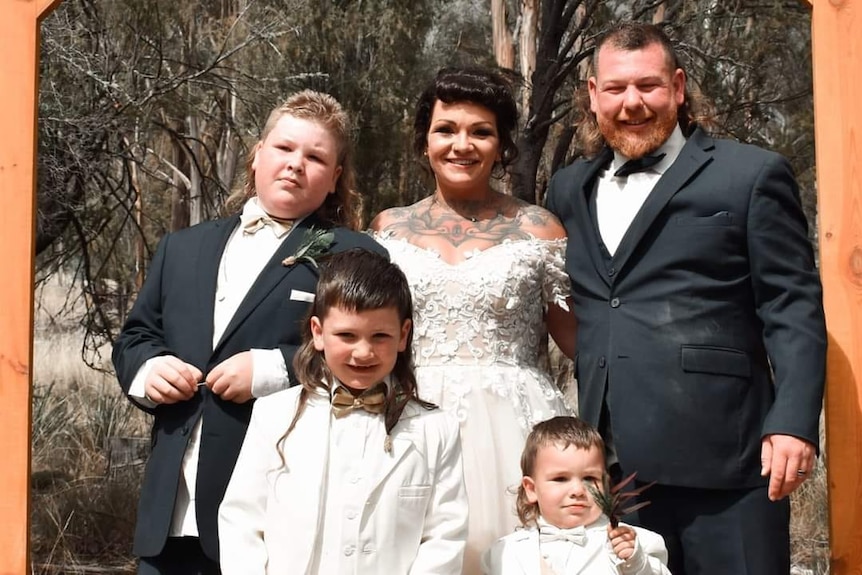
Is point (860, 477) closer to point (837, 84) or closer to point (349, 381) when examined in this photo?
point (837, 84)

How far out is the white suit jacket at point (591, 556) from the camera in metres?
3.11

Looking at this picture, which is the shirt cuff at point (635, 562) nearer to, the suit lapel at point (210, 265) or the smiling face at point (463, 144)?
the suit lapel at point (210, 265)

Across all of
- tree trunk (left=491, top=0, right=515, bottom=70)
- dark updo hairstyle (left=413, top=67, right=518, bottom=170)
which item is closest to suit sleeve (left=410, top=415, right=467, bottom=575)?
dark updo hairstyle (left=413, top=67, right=518, bottom=170)

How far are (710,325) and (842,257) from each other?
590mm

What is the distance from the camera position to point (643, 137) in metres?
3.74

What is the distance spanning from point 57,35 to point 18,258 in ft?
10.7

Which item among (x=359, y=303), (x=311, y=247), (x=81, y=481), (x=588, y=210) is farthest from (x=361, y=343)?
(x=81, y=481)

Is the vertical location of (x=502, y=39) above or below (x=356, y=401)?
above

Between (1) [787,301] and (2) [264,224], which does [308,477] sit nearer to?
(2) [264,224]

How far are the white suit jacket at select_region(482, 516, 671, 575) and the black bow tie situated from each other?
117 cm

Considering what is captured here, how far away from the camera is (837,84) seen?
3809 millimetres

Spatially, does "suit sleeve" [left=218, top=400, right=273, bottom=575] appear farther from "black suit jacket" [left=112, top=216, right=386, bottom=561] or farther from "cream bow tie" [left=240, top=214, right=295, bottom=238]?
"cream bow tie" [left=240, top=214, right=295, bottom=238]

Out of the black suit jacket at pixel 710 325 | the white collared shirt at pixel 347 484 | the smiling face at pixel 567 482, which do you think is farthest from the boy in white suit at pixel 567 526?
the white collared shirt at pixel 347 484

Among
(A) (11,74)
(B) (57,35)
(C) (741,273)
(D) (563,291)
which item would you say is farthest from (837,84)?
(B) (57,35)
